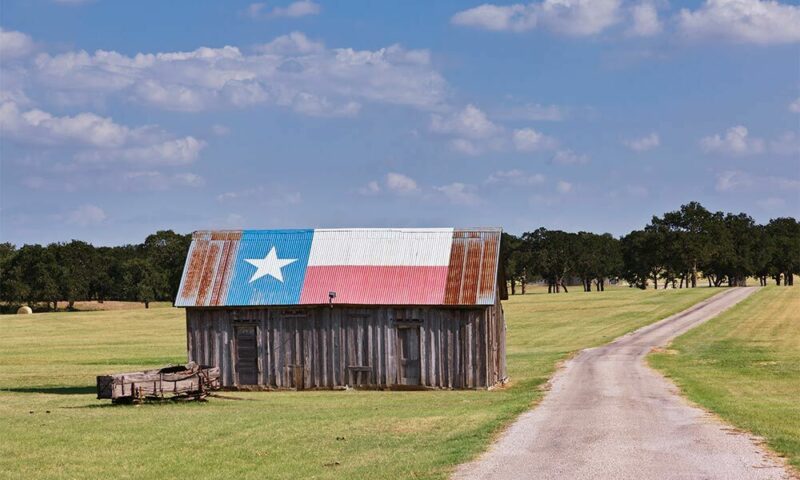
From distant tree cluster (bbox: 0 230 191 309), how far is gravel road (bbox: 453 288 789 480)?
119 metres

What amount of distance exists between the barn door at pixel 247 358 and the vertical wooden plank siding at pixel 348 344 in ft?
0.65

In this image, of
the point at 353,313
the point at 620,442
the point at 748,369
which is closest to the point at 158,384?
the point at 353,313

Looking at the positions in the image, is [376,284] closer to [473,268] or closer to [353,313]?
[353,313]

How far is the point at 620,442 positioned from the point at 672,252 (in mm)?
143915

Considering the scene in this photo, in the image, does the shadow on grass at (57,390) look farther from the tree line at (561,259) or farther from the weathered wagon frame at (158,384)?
the tree line at (561,259)

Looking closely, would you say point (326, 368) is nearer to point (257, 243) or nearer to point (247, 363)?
point (247, 363)

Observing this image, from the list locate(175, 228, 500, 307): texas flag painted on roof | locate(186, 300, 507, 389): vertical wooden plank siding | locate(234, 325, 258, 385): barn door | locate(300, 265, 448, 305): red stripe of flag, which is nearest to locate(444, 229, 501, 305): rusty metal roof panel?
locate(175, 228, 500, 307): texas flag painted on roof

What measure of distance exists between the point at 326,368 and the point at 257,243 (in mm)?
7491

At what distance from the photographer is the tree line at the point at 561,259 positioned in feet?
485

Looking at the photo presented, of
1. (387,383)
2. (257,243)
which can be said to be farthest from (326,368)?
(257,243)

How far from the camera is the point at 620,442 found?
22266mm

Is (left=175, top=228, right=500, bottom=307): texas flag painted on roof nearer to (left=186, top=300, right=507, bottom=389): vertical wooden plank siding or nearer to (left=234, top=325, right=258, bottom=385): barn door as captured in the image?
(left=186, top=300, right=507, bottom=389): vertical wooden plank siding

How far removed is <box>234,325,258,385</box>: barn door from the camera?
44.9 meters

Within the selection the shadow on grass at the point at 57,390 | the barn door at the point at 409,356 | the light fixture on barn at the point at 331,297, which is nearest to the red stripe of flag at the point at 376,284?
the light fixture on barn at the point at 331,297
